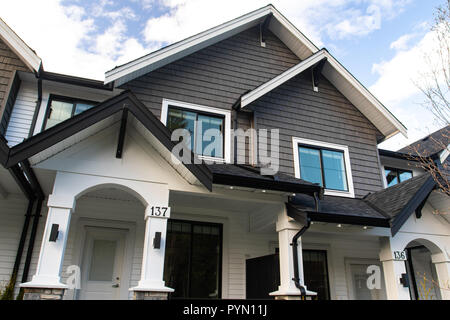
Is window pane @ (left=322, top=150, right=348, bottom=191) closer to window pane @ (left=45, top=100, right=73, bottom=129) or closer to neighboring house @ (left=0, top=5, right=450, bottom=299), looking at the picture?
neighboring house @ (left=0, top=5, right=450, bottom=299)

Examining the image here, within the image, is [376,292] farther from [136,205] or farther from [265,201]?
[136,205]

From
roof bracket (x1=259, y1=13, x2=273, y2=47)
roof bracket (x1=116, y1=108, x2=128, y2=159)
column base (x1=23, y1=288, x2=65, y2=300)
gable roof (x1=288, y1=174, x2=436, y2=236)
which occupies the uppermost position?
roof bracket (x1=259, y1=13, x2=273, y2=47)

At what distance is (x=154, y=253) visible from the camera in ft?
18.0

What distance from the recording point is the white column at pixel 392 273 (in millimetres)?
7037

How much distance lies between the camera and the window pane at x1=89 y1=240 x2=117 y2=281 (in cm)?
695

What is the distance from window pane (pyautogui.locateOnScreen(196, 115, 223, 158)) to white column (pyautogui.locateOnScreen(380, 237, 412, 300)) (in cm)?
412

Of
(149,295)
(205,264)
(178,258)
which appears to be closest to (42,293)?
(149,295)

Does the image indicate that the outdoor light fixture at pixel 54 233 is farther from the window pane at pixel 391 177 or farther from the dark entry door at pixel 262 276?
the window pane at pixel 391 177

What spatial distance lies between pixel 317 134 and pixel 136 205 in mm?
5051

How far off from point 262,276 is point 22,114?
19.8 ft

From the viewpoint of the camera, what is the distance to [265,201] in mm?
6723

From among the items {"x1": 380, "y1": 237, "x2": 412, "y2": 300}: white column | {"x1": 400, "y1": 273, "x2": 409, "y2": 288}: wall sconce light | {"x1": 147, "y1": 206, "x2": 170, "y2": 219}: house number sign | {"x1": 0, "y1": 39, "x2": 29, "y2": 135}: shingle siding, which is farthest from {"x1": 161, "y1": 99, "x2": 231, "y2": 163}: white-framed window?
{"x1": 400, "y1": 273, "x2": 409, "y2": 288}: wall sconce light

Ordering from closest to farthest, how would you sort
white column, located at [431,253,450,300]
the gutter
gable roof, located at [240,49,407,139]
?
the gutter
white column, located at [431,253,450,300]
gable roof, located at [240,49,407,139]
